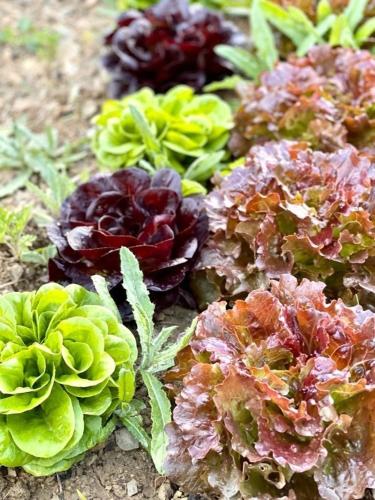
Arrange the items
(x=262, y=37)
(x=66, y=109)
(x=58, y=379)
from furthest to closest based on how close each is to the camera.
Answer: (x=66, y=109), (x=262, y=37), (x=58, y=379)

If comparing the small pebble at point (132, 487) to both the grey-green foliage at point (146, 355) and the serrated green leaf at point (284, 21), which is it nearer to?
the grey-green foliage at point (146, 355)

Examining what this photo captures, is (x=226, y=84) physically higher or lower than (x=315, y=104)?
lower

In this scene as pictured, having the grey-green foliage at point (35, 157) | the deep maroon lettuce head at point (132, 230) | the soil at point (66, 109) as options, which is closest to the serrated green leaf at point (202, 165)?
the deep maroon lettuce head at point (132, 230)

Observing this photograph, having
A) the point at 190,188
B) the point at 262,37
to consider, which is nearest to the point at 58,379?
the point at 190,188

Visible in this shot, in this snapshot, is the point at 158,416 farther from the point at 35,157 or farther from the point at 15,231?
the point at 35,157

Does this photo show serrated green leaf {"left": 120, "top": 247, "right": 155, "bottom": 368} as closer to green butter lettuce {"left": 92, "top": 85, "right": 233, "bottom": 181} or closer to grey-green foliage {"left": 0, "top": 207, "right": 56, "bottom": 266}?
grey-green foliage {"left": 0, "top": 207, "right": 56, "bottom": 266}

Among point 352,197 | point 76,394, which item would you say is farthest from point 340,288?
point 76,394

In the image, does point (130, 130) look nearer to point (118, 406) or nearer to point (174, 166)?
point (174, 166)

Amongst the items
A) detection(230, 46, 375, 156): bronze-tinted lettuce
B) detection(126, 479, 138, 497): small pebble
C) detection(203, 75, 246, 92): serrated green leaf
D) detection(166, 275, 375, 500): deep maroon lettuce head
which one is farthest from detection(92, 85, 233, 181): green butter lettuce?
detection(126, 479, 138, 497): small pebble
